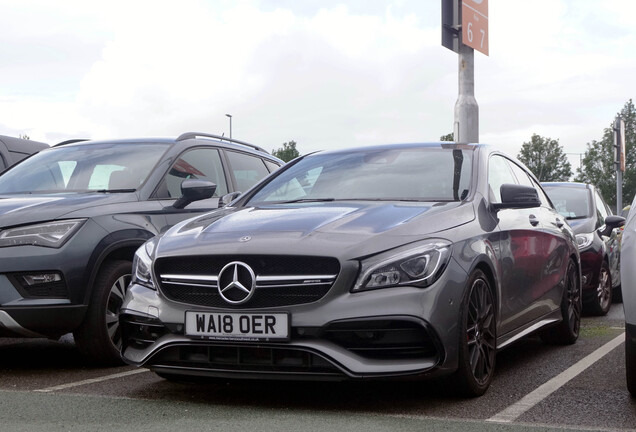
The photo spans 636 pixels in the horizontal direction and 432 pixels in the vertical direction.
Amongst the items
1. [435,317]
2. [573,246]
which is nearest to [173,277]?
[435,317]

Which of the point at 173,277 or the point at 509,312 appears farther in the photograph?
the point at 509,312

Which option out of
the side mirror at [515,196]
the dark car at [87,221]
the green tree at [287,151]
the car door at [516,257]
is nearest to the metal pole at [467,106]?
the dark car at [87,221]

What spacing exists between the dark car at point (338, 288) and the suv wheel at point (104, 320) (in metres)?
1.07

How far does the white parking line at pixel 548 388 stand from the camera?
4.70m

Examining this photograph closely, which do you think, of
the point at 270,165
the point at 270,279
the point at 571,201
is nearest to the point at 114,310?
the point at 270,279

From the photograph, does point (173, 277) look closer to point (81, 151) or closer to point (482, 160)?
point (482, 160)

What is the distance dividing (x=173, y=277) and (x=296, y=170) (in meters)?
1.74

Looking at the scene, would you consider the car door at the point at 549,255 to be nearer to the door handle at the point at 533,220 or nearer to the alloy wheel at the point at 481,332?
the door handle at the point at 533,220

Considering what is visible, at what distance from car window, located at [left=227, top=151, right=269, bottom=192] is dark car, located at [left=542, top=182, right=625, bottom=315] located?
3359mm

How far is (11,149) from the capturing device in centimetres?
1098

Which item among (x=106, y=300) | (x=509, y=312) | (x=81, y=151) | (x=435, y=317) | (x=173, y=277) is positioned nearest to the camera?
(x=435, y=317)

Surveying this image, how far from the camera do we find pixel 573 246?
7695 millimetres

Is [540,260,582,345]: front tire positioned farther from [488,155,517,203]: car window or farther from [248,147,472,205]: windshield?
[248,147,472,205]: windshield

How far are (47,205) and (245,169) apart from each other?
2559 millimetres
